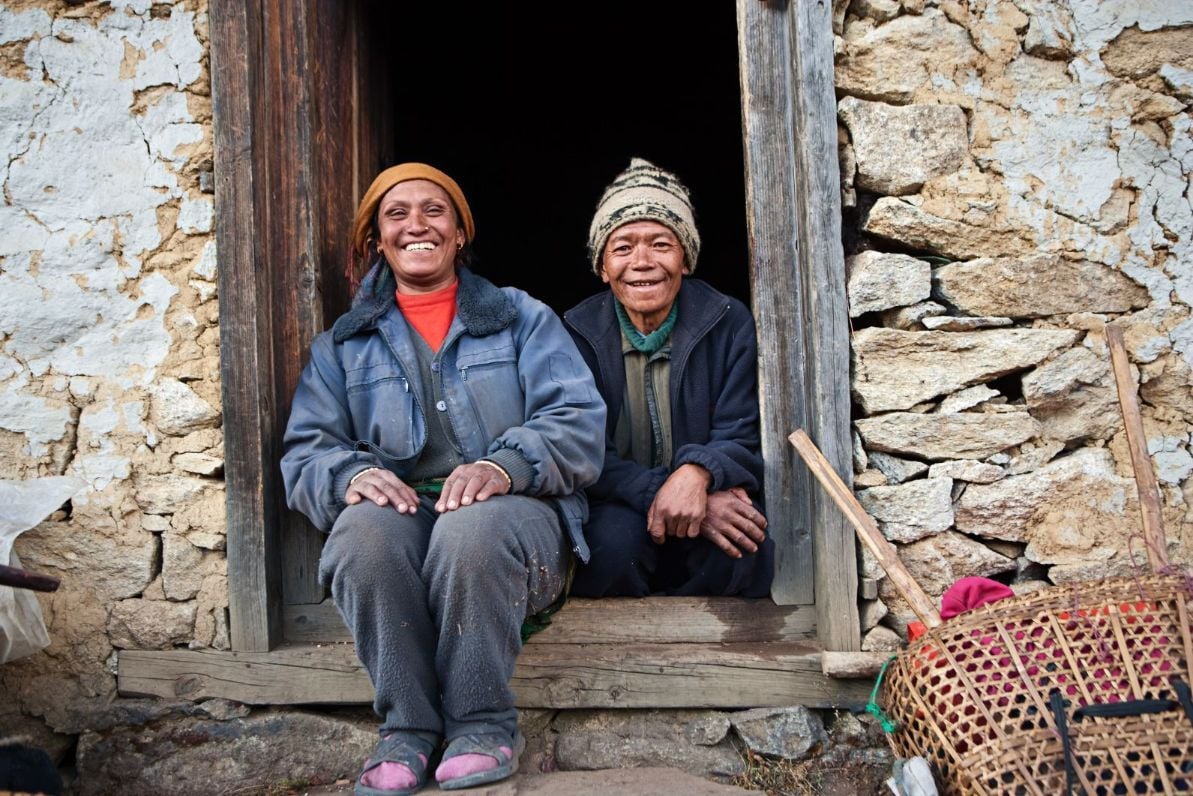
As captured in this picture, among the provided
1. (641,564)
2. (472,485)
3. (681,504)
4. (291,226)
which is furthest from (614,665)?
(291,226)

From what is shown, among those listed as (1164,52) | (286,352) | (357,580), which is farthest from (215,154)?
(1164,52)

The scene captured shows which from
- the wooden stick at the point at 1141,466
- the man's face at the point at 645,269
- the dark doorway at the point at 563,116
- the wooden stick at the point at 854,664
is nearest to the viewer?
the wooden stick at the point at 1141,466

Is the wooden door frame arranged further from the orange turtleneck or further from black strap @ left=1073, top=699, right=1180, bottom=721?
black strap @ left=1073, top=699, right=1180, bottom=721

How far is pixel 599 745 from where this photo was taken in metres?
2.67

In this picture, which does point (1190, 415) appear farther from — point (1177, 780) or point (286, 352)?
point (286, 352)

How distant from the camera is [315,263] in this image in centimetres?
292

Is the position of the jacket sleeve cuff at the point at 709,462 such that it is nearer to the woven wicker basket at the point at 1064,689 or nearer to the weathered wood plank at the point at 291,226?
the woven wicker basket at the point at 1064,689

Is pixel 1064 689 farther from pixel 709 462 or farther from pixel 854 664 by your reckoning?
pixel 709 462

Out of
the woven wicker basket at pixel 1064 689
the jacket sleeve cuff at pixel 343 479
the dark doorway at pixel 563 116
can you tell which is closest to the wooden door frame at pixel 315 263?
the jacket sleeve cuff at pixel 343 479

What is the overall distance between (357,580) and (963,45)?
2.08 metres

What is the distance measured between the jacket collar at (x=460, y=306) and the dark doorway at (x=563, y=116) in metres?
2.37

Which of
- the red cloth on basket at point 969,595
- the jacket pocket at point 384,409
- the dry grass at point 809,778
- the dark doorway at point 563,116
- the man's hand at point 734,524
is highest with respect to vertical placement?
the dark doorway at point 563,116

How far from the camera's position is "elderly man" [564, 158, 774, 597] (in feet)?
9.23

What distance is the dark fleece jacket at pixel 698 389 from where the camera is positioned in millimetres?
2881
